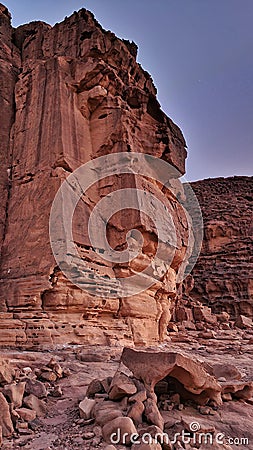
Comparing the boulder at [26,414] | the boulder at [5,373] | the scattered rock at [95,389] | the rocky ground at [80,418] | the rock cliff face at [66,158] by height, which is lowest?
the rocky ground at [80,418]

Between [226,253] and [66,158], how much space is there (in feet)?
119

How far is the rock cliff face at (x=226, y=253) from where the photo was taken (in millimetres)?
37938

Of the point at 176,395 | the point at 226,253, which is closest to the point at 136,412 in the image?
the point at 176,395

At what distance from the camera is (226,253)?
144ft

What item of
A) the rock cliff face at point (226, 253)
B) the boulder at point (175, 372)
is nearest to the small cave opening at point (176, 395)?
the boulder at point (175, 372)

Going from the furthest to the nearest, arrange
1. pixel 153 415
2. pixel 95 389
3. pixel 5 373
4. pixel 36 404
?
pixel 95 389
pixel 5 373
pixel 36 404
pixel 153 415

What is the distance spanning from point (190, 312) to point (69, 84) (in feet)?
53.3

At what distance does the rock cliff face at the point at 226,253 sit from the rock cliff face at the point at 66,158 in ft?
77.8

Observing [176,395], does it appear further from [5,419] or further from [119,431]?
[5,419]

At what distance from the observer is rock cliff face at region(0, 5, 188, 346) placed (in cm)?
968

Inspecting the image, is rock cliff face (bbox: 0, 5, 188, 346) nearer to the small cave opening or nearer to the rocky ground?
the rocky ground

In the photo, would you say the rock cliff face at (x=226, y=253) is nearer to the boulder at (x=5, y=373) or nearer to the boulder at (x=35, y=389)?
the boulder at (x=35, y=389)

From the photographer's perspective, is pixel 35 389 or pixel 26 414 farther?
pixel 35 389

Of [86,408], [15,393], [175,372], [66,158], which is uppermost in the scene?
[66,158]
